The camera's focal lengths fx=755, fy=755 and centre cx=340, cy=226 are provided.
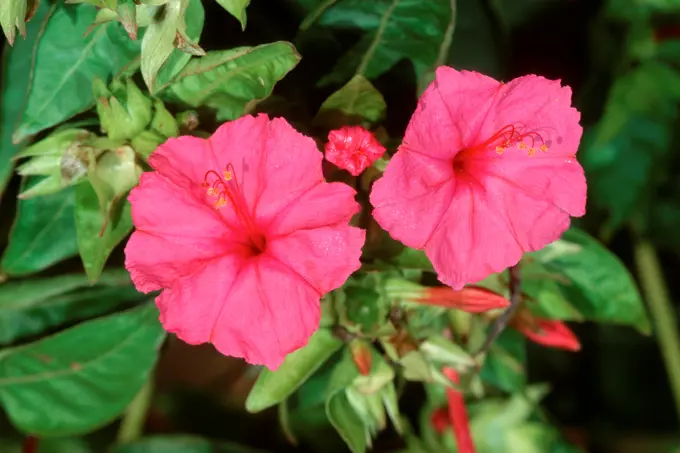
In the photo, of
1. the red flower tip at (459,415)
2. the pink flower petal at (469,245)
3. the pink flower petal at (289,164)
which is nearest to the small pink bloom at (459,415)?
the red flower tip at (459,415)

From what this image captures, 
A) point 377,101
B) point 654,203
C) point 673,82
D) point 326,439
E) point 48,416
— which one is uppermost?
point 377,101

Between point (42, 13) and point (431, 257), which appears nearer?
point (431, 257)

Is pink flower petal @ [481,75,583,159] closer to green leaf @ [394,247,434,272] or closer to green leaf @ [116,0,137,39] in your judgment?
green leaf @ [394,247,434,272]

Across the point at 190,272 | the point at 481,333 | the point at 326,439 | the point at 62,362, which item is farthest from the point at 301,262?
the point at 326,439

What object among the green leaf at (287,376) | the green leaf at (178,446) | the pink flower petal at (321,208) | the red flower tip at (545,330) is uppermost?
the pink flower petal at (321,208)

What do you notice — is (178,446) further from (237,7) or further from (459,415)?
(237,7)

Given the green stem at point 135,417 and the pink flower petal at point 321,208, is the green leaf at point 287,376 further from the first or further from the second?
the green stem at point 135,417

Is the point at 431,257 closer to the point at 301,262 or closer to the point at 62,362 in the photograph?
the point at 301,262
